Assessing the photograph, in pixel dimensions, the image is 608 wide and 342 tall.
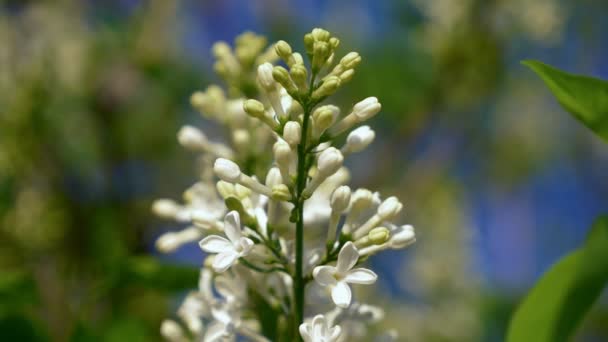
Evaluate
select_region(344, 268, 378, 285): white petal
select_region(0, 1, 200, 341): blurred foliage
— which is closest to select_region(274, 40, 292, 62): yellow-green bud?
select_region(344, 268, 378, 285): white petal

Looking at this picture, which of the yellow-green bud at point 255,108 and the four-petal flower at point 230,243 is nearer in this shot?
the four-petal flower at point 230,243

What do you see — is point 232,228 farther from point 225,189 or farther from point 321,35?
point 321,35

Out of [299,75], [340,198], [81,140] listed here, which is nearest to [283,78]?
[299,75]

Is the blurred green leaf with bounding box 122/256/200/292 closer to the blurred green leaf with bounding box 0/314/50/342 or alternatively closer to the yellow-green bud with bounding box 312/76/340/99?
the blurred green leaf with bounding box 0/314/50/342

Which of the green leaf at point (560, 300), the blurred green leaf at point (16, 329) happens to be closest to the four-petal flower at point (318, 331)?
the green leaf at point (560, 300)

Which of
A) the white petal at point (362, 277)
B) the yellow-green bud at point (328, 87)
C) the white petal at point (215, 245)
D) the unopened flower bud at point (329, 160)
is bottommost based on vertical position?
the white petal at point (362, 277)

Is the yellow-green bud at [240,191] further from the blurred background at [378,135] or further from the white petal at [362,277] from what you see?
the blurred background at [378,135]

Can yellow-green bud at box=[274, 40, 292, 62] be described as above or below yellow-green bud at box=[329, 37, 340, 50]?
below
